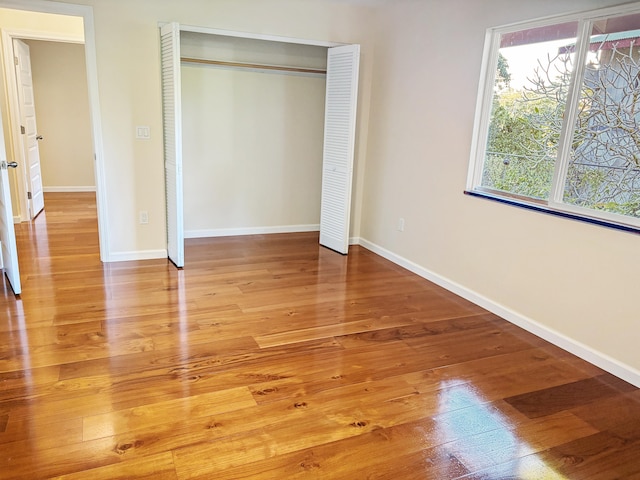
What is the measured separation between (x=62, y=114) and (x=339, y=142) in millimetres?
4855

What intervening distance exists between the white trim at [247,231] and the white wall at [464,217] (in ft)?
2.84

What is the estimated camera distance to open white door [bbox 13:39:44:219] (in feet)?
17.4

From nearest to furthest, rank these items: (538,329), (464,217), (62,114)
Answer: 1. (538,329)
2. (464,217)
3. (62,114)

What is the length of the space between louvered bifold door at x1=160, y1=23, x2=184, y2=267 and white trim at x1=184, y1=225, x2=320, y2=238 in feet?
2.73

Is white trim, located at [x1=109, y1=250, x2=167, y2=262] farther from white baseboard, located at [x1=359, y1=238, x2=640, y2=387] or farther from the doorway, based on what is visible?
white baseboard, located at [x1=359, y1=238, x2=640, y2=387]

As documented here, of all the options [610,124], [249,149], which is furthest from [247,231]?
[610,124]

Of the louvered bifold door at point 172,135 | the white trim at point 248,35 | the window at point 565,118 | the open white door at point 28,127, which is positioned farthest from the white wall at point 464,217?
the open white door at point 28,127

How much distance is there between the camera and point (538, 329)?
3152 mm

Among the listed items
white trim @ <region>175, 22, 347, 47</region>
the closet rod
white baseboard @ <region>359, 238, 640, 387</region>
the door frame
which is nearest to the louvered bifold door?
white trim @ <region>175, 22, 347, 47</region>

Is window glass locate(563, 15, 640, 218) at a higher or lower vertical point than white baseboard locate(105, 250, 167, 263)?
higher

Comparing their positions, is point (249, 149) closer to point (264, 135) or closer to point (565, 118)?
point (264, 135)

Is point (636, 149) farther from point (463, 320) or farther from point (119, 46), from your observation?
point (119, 46)

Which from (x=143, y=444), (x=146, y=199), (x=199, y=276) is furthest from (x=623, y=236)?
(x=146, y=199)

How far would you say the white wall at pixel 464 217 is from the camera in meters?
2.74
